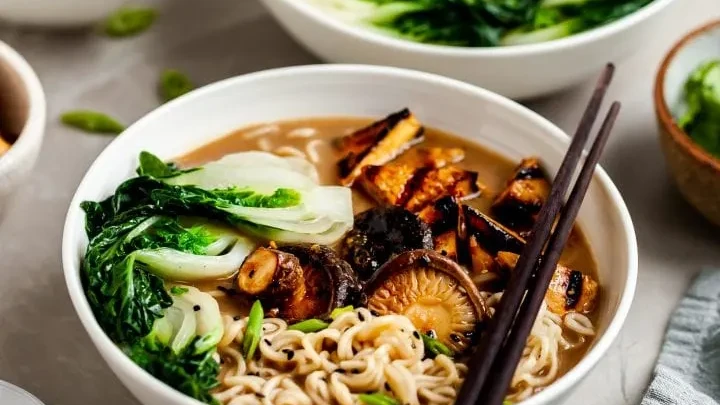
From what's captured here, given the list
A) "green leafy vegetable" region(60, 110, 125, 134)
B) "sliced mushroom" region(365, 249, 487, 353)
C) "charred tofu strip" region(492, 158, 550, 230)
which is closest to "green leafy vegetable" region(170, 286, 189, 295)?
"sliced mushroom" region(365, 249, 487, 353)

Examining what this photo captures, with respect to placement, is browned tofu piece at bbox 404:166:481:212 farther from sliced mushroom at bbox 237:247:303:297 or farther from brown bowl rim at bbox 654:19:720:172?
brown bowl rim at bbox 654:19:720:172

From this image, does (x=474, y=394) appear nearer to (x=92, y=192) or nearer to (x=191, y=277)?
(x=191, y=277)

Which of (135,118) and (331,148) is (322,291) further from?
(135,118)

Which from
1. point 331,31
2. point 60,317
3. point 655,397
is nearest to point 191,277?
point 60,317

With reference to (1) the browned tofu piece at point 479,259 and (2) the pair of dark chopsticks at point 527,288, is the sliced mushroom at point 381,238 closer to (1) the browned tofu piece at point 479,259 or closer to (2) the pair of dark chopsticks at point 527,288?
(1) the browned tofu piece at point 479,259

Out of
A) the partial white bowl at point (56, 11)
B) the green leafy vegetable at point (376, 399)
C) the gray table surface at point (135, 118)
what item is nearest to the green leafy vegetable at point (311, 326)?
the green leafy vegetable at point (376, 399)

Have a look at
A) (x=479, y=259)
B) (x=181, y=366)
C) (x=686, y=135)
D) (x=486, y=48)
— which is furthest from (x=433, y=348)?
(x=486, y=48)
